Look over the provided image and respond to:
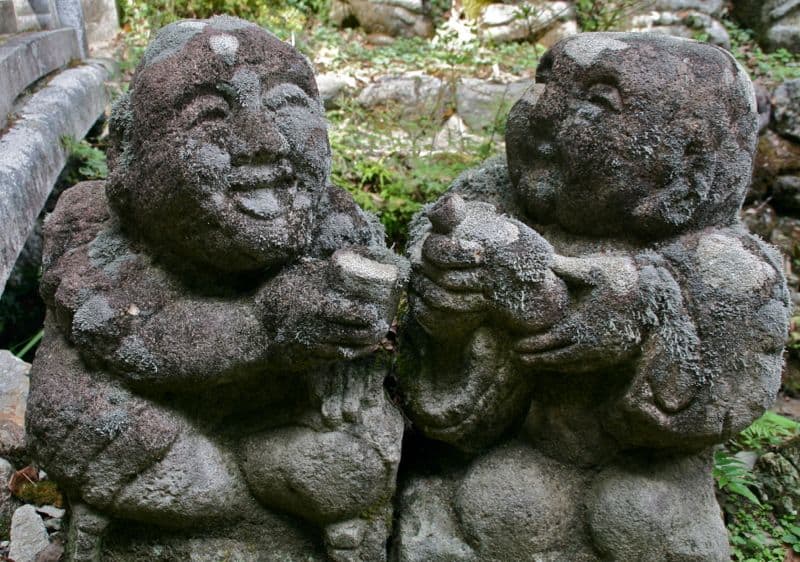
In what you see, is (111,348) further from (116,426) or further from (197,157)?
(197,157)

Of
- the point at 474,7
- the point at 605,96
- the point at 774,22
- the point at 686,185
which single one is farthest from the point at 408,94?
the point at 686,185

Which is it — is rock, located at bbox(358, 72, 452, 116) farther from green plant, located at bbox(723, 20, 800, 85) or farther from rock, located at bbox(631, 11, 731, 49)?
green plant, located at bbox(723, 20, 800, 85)

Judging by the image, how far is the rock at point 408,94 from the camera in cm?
571

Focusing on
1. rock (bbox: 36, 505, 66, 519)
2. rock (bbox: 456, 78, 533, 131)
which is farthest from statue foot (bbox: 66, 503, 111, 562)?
rock (bbox: 456, 78, 533, 131)

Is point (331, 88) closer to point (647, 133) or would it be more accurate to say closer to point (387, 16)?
point (387, 16)

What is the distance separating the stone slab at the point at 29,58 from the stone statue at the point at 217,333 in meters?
2.01

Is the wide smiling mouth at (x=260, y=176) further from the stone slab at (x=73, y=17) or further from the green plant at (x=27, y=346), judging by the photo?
the stone slab at (x=73, y=17)

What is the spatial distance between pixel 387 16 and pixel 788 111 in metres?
3.69

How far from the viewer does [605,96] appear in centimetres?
194

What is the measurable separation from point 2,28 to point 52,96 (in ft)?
1.53

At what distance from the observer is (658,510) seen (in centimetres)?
197

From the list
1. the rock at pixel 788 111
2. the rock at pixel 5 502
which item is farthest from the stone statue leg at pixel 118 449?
the rock at pixel 788 111

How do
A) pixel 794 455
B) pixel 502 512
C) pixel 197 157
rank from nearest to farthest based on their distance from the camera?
pixel 197 157 → pixel 502 512 → pixel 794 455

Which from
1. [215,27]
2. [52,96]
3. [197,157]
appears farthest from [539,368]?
[52,96]
